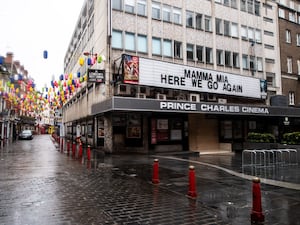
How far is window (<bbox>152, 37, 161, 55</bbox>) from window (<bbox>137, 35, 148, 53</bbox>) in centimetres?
78

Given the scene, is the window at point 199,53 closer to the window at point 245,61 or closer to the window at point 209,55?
the window at point 209,55

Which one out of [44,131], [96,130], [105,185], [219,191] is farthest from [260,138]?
[44,131]

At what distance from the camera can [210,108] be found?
20953mm

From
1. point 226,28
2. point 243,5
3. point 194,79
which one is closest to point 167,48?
point 194,79

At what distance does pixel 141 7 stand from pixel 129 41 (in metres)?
3.34

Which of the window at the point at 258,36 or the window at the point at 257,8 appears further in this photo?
the window at the point at 257,8

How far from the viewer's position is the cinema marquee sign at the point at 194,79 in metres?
20.5

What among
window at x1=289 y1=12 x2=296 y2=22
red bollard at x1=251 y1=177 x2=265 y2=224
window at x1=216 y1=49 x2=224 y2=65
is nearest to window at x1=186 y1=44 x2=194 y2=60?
window at x1=216 y1=49 x2=224 y2=65

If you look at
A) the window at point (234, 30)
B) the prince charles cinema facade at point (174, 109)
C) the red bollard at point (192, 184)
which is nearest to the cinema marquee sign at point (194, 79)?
the prince charles cinema facade at point (174, 109)

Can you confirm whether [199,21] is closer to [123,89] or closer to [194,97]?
[194,97]

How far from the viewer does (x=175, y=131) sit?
23672mm

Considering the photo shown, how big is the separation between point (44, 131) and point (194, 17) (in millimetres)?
95111

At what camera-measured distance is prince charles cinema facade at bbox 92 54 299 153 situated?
19625mm

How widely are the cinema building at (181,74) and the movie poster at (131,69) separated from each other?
2.8 inches
